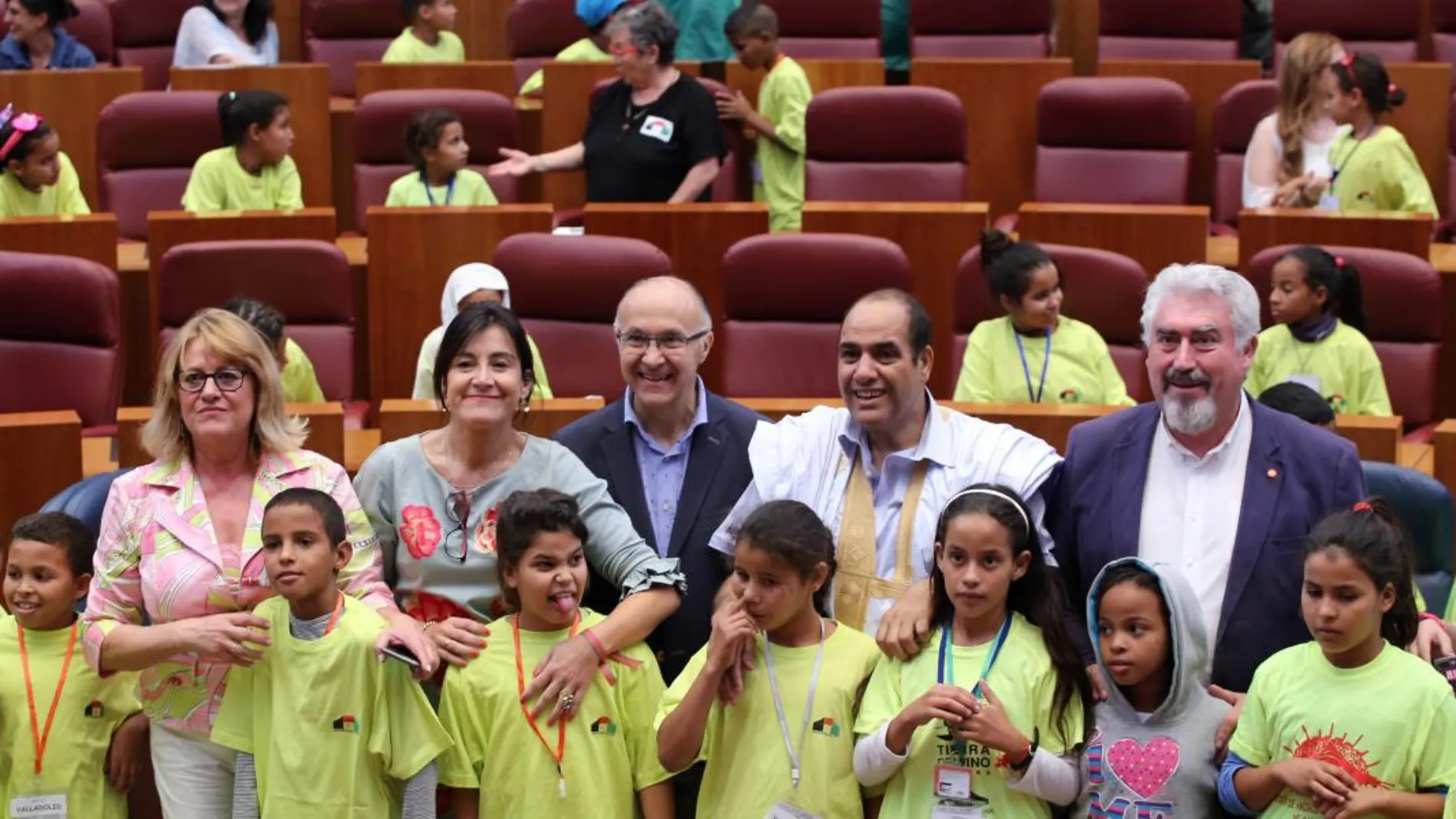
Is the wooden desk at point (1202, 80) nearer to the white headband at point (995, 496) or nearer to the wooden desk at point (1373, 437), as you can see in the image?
the wooden desk at point (1373, 437)

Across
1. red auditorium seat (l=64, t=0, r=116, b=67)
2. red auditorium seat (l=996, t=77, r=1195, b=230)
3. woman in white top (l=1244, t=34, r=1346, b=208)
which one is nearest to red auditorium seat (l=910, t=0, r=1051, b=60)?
red auditorium seat (l=996, t=77, r=1195, b=230)

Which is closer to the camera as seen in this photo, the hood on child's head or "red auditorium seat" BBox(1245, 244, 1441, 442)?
the hood on child's head

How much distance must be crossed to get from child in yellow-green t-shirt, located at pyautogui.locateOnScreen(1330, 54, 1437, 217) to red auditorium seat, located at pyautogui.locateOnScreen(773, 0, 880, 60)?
Answer: 107cm

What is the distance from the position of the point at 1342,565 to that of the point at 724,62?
7.65 ft

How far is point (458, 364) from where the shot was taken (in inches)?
69.2

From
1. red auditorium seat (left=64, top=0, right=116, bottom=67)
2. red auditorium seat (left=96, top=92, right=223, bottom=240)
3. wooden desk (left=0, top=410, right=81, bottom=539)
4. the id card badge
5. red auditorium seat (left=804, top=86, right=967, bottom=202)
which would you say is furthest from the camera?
red auditorium seat (left=64, top=0, right=116, bottom=67)

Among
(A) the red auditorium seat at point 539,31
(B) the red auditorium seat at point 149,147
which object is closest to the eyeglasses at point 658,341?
(B) the red auditorium seat at point 149,147

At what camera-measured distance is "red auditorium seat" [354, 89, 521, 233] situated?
11.3 feet

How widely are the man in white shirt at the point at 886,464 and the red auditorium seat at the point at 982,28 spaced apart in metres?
2.32

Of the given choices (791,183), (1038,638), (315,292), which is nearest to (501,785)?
(1038,638)

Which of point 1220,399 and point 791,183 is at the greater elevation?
point 791,183

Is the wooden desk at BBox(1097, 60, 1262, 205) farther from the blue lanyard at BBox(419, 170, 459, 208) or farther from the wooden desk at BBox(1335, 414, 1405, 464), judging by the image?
the wooden desk at BBox(1335, 414, 1405, 464)

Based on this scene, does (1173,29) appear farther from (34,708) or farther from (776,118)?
(34,708)

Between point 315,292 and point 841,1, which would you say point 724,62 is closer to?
point 841,1
